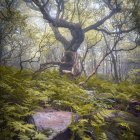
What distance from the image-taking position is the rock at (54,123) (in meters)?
3.89

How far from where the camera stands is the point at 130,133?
460 centimetres

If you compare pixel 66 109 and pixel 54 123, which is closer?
pixel 54 123

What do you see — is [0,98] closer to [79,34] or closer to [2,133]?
[2,133]

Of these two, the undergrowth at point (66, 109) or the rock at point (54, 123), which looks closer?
the undergrowth at point (66, 109)

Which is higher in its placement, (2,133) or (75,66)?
(75,66)

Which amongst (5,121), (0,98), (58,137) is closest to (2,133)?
(5,121)

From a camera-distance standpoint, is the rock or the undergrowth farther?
the rock

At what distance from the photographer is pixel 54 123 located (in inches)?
166

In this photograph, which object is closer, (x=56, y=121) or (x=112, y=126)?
(x=56, y=121)

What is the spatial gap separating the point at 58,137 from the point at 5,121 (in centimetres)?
112

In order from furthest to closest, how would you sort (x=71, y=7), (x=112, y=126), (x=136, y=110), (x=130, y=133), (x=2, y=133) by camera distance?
1. (x=71, y=7)
2. (x=136, y=110)
3. (x=112, y=126)
4. (x=130, y=133)
5. (x=2, y=133)

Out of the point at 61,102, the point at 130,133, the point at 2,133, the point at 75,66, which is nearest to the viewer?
the point at 2,133

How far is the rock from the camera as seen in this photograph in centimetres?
389

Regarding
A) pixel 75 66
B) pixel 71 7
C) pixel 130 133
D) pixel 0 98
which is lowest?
pixel 130 133
